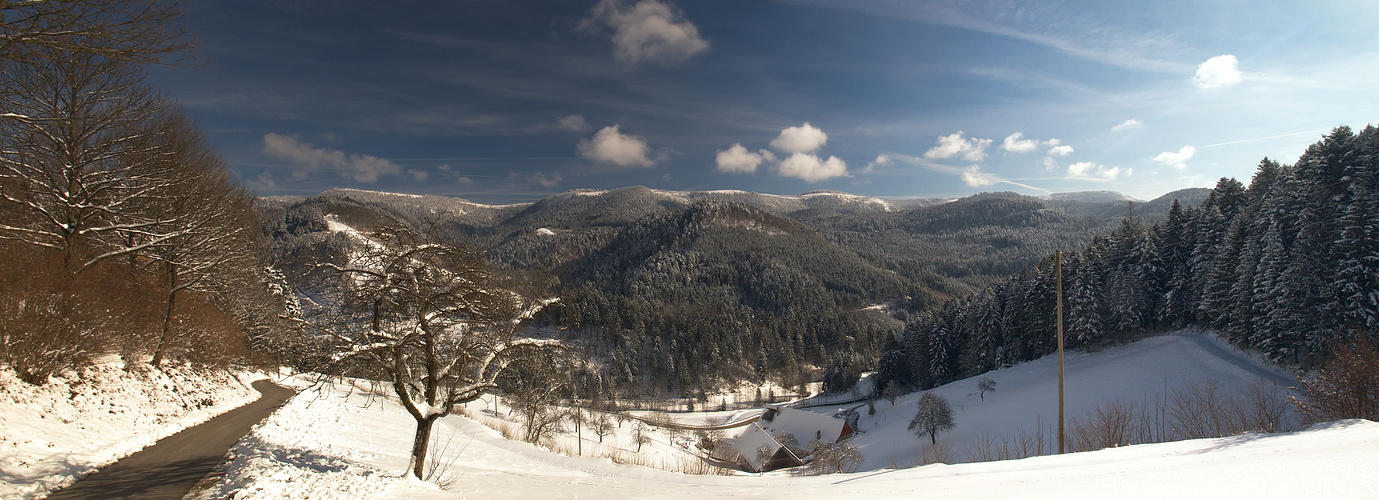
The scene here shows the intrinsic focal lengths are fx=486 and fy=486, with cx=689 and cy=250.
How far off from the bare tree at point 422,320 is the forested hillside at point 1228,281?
1471 inches

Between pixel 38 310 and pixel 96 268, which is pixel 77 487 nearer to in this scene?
pixel 38 310

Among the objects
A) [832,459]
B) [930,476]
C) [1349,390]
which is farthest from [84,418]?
[832,459]

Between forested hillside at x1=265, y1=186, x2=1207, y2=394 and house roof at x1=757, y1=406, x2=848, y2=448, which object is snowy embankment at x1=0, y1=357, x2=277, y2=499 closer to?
forested hillside at x1=265, y1=186, x2=1207, y2=394

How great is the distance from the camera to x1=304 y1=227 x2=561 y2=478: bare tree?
7.48 m

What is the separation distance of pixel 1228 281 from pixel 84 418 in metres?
55.1

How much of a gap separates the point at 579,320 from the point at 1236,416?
105ft

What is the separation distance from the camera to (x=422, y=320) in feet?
25.3

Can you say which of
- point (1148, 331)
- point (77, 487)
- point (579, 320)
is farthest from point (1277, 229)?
Answer: point (77, 487)

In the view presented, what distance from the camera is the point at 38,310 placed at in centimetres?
1086

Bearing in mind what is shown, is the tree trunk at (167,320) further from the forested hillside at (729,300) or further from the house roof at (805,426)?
the house roof at (805,426)

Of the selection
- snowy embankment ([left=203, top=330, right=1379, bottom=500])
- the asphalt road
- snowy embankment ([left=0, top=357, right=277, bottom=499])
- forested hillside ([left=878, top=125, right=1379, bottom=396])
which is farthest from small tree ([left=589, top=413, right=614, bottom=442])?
forested hillside ([left=878, top=125, right=1379, bottom=396])

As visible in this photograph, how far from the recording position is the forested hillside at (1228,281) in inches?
1035

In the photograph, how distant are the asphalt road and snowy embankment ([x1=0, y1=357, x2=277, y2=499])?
0.79 feet

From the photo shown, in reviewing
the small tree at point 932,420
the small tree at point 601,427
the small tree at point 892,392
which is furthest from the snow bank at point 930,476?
the small tree at point 892,392
